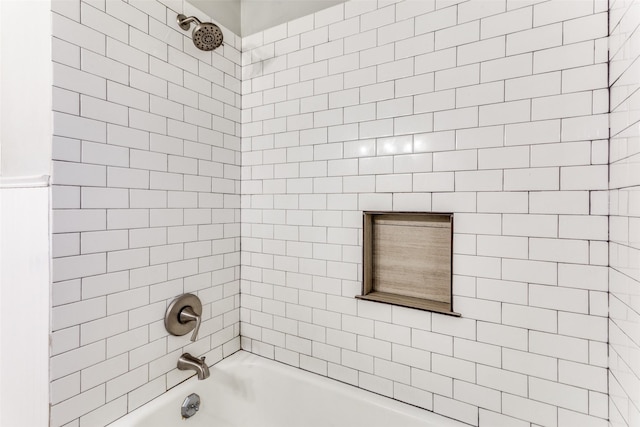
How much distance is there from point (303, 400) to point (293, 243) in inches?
29.8

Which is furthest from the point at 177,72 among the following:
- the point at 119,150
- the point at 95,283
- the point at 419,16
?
the point at 419,16

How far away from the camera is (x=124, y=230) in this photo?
1.33m

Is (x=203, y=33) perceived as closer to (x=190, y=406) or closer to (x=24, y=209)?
(x=24, y=209)

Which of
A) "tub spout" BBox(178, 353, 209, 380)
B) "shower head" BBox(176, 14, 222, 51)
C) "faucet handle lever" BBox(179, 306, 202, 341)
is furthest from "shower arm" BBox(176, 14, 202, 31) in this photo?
"tub spout" BBox(178, 353, 209, 380)

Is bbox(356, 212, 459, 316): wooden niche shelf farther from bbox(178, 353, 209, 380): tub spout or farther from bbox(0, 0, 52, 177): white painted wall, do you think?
bbox(0, 0, 52, 177): white painted wall

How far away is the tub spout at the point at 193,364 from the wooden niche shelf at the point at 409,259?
2.54 ft

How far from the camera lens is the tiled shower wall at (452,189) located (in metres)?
1.12

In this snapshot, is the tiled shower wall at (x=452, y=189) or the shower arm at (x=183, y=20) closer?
the tiled shower wall at (x=452, y=189)

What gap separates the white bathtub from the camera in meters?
1.39

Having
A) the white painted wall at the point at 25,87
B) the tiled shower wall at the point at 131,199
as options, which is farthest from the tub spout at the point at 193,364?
the white painted wall at the point at 25,87

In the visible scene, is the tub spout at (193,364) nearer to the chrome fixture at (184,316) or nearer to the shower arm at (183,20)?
the chrome fixture at (184,316)

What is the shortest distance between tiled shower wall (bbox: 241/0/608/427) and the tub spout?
1.24 feet

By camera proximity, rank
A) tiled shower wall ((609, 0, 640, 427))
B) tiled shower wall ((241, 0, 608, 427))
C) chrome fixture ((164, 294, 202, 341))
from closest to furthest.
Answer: tiled shower wall ((609, 0, 640, 427)) < tiled shower wall ((241, 0, 608, 427)) < chrome fixture ((164, 294, 202, 341))

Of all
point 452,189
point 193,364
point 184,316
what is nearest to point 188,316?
point 184,316
